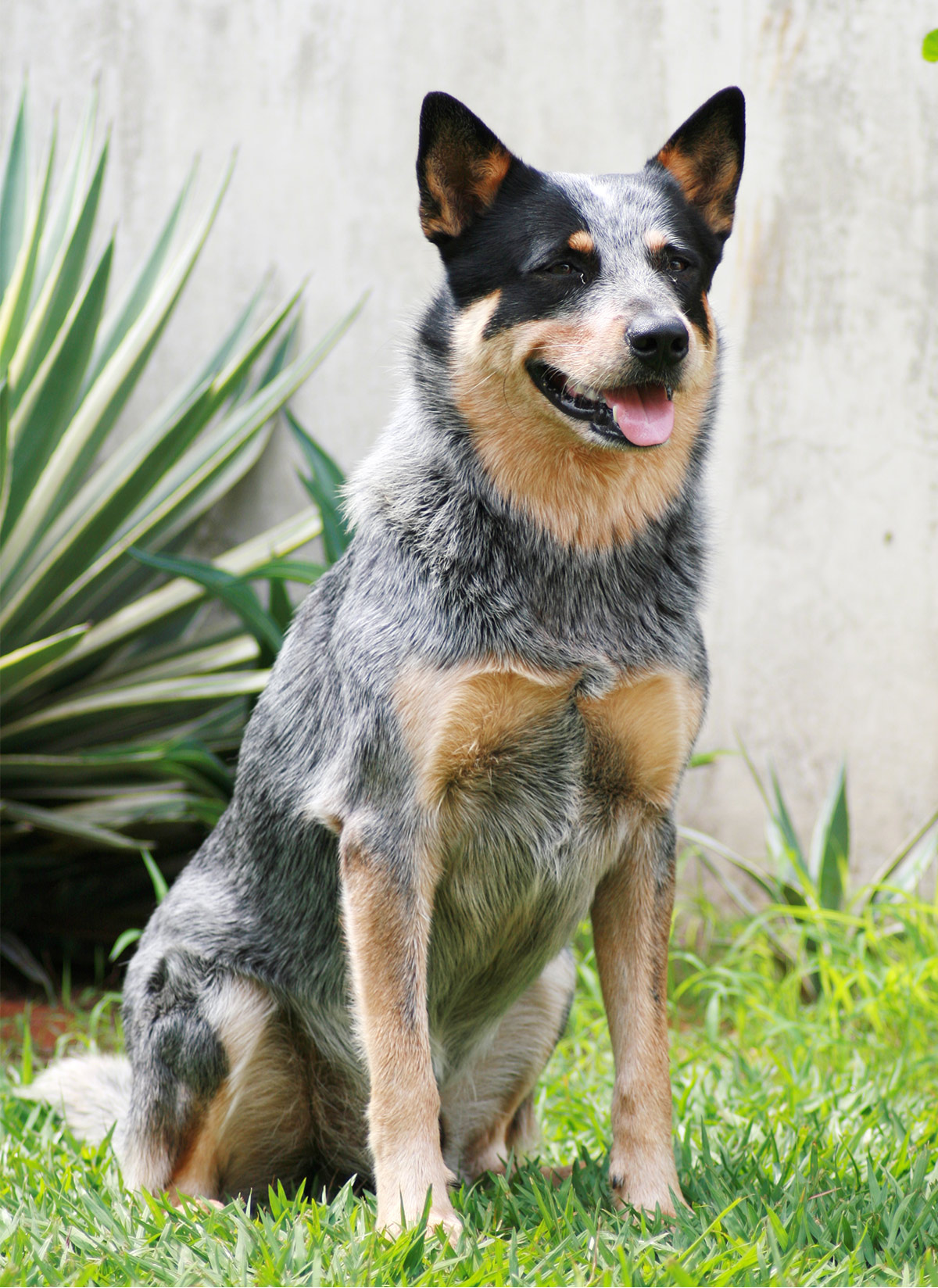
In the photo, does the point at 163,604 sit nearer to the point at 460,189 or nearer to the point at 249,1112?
the point at 249,1112

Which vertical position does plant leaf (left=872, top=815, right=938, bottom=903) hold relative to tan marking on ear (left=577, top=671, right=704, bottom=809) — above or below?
below

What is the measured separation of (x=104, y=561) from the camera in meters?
4.08

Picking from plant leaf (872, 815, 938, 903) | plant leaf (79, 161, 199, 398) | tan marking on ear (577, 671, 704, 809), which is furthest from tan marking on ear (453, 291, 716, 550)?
plant leaf (79, 161, 199, 398)

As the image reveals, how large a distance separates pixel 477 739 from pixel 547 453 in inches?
22.6

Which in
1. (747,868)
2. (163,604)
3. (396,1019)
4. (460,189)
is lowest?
(747,868)

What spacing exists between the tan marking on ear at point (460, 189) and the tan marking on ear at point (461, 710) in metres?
0.88

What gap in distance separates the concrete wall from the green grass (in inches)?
45.5

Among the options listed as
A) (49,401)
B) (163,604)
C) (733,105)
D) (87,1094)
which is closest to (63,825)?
(163,604)

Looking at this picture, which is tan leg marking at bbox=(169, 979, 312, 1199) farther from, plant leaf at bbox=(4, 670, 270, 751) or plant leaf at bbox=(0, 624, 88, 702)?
plant leaf at bbox=(4, 670, 270, 751)

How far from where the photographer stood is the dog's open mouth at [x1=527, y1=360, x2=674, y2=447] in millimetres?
2121

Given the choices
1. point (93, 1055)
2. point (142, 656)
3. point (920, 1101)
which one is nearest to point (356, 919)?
point (93, 1055)

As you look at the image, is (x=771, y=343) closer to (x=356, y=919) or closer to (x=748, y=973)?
(x=748, y=973)

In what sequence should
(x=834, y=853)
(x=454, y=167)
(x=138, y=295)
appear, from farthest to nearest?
1. (x=138, y=295)
2. (x=834, y=853)
3. (x=454, y=167)

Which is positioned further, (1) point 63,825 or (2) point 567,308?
(1) point 63,825
